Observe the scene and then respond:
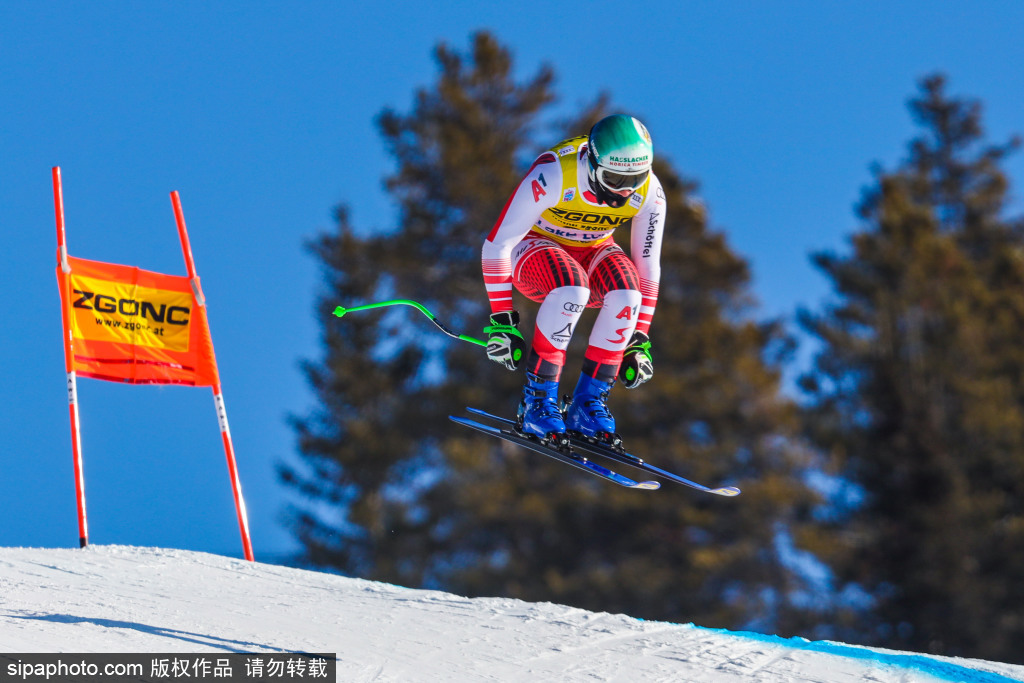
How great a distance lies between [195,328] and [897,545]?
16657 millimetres

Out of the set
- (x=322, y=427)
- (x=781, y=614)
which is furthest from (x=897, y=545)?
(x=322, y=427)

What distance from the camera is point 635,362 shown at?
6598 millimetres

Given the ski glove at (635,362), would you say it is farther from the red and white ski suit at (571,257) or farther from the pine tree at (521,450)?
Result: the pine tree at (521,450)

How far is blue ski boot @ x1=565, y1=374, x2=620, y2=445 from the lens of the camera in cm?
655

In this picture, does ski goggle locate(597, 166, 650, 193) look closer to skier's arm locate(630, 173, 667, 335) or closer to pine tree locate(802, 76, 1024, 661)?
skier's arm locate(630, 173, 667, 335)

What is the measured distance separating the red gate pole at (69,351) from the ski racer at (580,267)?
551 cm

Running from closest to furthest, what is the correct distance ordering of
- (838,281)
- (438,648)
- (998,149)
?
(438,648) < (838,281) < (998,149)

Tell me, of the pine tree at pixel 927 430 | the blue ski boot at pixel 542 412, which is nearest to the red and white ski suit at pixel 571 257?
the blue ski boot at pixel 542 412

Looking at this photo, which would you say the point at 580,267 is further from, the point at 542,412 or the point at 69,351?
the point at 69,351

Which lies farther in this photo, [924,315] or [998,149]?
[998,149]

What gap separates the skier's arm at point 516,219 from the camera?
618cm

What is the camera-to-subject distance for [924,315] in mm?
22172

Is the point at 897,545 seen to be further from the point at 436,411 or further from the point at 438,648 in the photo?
the point at 438,648

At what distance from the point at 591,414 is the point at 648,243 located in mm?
1212
